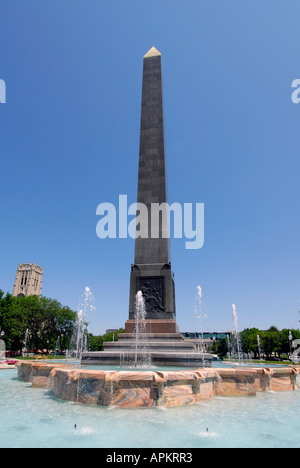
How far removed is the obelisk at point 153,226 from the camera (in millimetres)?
16969

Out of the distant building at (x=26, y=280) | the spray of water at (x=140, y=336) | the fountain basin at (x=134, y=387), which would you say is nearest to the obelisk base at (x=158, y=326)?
the spray of water at (x=140, y=336)

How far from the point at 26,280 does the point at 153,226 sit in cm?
10675

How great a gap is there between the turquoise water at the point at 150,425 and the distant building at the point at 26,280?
371 ft

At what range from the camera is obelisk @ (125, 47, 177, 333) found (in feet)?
55.7

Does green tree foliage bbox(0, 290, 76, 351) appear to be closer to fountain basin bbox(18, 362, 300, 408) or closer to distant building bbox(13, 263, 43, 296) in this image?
fountain basin bbox(18, 362, 300, 408)

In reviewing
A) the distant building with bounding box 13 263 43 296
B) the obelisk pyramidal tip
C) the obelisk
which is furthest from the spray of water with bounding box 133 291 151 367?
the distant building with bounding box 13 263 43 296

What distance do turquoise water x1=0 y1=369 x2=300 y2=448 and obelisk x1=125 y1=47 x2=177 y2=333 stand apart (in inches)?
396

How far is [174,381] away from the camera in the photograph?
6395 mm

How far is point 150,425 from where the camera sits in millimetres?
4805

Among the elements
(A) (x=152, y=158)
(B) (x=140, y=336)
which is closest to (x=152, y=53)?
(A) (x=152, y=158)

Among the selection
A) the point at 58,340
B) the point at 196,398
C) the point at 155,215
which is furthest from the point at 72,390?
the point at 58,340

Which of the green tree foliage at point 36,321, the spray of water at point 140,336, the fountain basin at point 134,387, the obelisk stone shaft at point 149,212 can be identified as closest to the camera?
the fountain basin at point 134,387

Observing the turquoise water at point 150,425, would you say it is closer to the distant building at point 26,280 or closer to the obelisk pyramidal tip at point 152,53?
the obelisk pyramidal tip at point 152,53
